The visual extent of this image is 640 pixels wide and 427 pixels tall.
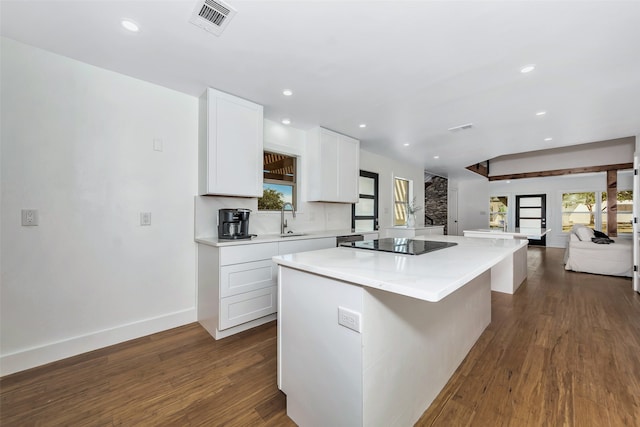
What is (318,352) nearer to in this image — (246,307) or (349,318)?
(349,318)

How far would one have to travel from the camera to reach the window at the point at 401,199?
581 centimetres

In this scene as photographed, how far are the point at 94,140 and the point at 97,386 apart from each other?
1871 millimetres

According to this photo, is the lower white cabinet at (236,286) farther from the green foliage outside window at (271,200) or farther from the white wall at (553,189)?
the white wall at (553,189)

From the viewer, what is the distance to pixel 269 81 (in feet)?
7.92

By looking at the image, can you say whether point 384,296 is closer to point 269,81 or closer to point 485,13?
point 485,13

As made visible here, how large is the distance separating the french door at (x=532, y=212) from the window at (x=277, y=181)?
31.3ft

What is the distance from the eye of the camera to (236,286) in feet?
7.95

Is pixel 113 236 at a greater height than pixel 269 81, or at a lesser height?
lesser

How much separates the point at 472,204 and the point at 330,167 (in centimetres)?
839

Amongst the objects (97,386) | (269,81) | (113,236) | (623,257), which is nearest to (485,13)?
(269,81)

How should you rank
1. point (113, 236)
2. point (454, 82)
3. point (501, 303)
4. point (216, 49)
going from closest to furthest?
point (216, 49)
point (113, 236)
point (454, 82)
point (501, 303)

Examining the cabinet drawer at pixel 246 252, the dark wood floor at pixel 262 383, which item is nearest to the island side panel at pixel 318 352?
the dark wood floor at pixel 262 383

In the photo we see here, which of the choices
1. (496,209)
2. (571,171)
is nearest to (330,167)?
(571,171)

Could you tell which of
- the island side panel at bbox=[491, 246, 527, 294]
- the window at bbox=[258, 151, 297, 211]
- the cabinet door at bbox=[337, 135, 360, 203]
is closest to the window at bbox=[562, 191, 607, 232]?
the island side panel at bbox=[491, 246, 527, 294]
